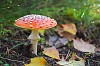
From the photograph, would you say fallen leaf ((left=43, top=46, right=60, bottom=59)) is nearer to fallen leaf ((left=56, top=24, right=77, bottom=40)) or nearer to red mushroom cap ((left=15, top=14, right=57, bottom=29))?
red mushroom cap ((left=15, top=14, right=57, bottom=29))

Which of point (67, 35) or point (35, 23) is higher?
point (35, 23)

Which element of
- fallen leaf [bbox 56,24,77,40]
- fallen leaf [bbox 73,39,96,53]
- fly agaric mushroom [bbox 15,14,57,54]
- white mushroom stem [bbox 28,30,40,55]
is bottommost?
fallen leaf [bbox 73,39,96,53]

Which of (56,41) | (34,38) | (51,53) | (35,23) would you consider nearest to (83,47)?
(56,41)

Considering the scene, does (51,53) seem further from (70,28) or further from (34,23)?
(70,28)

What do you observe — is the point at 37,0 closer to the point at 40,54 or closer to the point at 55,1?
the point at 55,1

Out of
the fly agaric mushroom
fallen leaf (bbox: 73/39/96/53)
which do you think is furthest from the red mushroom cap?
fallen leaf (bbox: 73/39/96/53)

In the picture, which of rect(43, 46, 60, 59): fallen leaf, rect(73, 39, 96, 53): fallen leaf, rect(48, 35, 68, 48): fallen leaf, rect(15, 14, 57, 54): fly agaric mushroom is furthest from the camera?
rect(48, 35, 68, 48): fallen leaf

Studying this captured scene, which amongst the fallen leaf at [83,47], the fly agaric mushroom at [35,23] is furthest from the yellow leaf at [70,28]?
the fly agaric mushroom at [35,23]

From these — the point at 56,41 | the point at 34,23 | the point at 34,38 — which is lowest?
the point at 56,41

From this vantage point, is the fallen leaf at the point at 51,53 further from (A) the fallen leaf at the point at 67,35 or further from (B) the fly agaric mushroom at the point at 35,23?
(A) the fallen leaf at the point at 67,35

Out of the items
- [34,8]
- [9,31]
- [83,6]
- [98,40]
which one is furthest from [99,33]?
[9,31]

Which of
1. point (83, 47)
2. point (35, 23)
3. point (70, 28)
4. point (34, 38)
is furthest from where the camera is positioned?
point (70, 28)
